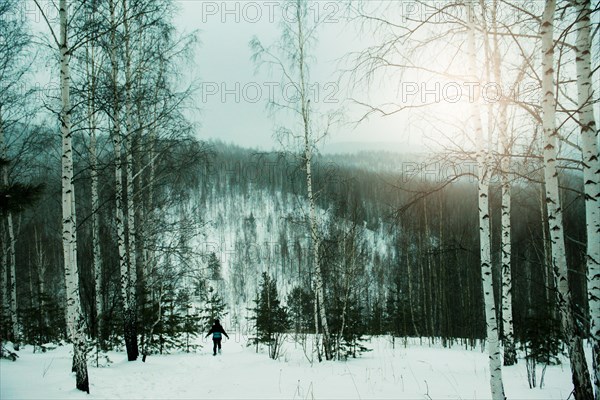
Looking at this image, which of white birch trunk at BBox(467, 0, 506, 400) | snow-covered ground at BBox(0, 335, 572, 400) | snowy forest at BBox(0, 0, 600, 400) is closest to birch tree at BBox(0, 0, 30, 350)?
snowy forest at BBox(0, 0, 600, 400)

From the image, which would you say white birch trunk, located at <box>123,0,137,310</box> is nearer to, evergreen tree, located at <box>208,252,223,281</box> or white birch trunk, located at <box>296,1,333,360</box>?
evergreen tree, located at <box>208,252,223,281</box>

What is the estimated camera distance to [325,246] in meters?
11.6

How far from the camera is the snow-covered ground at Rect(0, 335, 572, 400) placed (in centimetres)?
672

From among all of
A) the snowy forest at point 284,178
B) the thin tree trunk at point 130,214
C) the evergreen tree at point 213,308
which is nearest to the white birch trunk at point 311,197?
the snowy forest at point 284,178

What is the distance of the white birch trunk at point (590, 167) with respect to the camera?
3.86 m

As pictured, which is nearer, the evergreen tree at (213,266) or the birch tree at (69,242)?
the birch tree at (69,242)

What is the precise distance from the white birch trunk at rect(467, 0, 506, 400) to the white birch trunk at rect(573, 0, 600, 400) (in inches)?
38.7

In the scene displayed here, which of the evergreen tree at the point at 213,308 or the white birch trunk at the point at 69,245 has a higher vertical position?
the white birch trunk at the point at 69,245

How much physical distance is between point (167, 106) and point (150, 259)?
4611 millimetres

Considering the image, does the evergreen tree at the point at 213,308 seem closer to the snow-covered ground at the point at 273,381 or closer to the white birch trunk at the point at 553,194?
the snow-covered ground at the point at 273,381

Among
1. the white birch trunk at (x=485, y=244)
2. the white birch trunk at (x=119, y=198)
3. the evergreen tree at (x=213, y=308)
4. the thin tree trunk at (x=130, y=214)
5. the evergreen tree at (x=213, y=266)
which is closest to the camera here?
the white birch trunk at (x=485, y=244)

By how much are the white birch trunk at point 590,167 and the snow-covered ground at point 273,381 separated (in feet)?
10.4

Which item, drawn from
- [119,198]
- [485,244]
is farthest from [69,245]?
[485,244]

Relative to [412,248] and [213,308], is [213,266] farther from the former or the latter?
[412,248]
